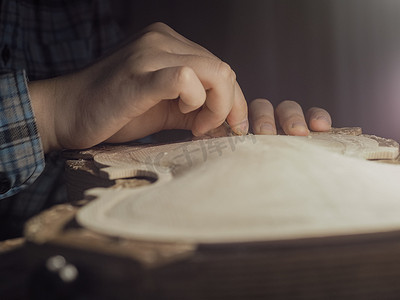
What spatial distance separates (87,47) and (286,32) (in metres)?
0.59

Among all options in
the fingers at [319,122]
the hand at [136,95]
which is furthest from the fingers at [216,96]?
the fingers at [319,122]

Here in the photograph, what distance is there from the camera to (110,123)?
74 centimetres

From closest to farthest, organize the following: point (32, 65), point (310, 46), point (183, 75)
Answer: point (183, 75)
point (32, 65)
point (310, 46)

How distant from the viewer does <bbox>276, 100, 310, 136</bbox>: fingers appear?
0.82 meters

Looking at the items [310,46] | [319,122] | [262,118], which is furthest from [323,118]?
[310,46]

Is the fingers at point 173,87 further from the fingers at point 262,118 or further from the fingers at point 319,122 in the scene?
the fingers at point 319,122

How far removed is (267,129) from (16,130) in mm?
409

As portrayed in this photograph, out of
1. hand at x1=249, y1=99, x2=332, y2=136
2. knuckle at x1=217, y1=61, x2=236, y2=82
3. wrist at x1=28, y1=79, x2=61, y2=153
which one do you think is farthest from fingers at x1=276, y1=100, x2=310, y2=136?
wrist at x1=28, y1=79, x2=61, y2=153

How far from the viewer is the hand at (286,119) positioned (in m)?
0.83

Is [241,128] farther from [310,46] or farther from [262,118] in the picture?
[310,46]

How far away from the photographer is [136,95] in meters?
0.70

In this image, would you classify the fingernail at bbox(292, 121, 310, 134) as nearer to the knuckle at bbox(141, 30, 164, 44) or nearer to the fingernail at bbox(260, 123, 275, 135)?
the fingernail at bbox(260, 123, 275, 135)

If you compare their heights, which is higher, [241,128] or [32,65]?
[32,65]

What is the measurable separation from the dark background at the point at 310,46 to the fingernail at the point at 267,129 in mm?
686
